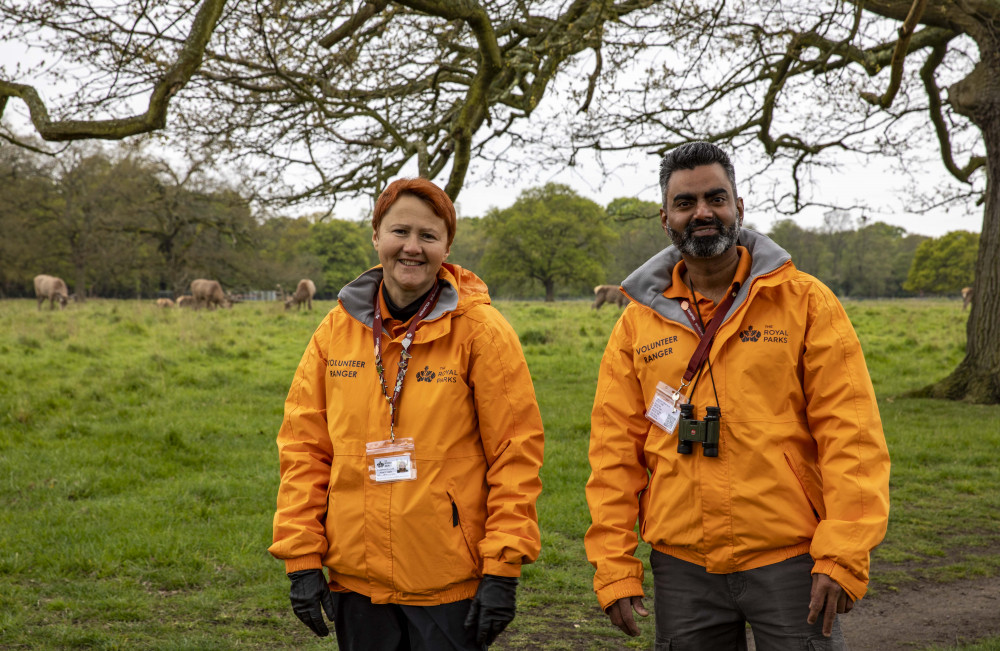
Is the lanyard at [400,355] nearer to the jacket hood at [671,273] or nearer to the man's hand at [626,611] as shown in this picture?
the jacket hood at [671,273]

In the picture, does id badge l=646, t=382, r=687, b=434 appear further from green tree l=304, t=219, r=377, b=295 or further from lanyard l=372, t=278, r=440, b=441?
green tree l=304, t=219, r=377, b=295

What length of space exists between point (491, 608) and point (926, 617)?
3.43 meters

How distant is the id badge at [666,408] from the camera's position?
7.99 feet

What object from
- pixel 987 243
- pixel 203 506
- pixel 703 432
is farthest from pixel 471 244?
pixel 703 432

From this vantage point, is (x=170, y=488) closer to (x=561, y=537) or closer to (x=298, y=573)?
(x=561, y=537)

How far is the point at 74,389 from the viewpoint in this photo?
10.9 meters

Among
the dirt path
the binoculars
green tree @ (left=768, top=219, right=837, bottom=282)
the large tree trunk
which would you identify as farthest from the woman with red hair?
green tree @ (left=768, top=219, right=837, bottom=282)

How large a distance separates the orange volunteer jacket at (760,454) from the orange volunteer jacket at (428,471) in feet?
1.02

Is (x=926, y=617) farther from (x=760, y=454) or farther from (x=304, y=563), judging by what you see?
(x=304, y=563)

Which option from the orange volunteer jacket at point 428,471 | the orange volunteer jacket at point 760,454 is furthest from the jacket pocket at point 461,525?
the orange volunteer jacket at point 760,454

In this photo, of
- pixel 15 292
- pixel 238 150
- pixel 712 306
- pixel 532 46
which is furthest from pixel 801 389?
pixel 15 292

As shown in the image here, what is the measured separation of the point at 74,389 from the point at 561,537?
8.21 metres

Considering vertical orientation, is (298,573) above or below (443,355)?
below

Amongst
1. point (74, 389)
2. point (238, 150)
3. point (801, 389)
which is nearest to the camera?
point (801, 389)
